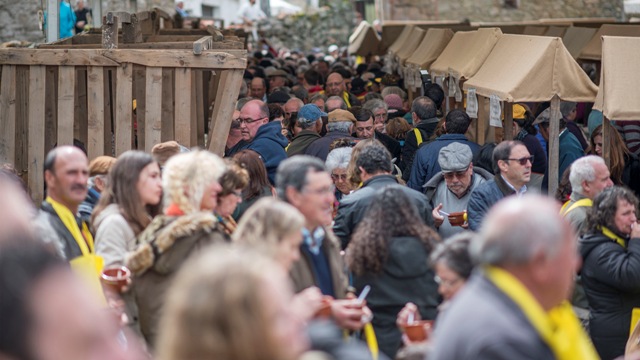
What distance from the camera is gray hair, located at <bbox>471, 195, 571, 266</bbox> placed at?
10.1ft

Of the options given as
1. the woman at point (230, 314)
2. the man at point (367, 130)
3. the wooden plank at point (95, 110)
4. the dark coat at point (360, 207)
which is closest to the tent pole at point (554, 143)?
the man at point (367, 130)

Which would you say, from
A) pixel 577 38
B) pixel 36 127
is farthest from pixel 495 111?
pixel 577 38

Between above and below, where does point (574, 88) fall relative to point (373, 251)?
above

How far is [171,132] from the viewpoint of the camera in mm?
8047

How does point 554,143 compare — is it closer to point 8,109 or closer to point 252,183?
point 252,183

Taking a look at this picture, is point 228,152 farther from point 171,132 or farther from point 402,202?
point 402,202

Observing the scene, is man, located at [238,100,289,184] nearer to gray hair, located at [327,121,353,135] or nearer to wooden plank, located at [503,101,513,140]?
gray hair, located at [327,121,353,135]

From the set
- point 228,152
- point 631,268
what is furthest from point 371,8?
point 631,268

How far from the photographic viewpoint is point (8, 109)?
7.97 metres

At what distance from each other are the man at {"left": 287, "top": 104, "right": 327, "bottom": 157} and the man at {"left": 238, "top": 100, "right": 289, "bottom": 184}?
51cm

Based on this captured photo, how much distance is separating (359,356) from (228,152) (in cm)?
674

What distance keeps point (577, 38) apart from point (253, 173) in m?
9.54

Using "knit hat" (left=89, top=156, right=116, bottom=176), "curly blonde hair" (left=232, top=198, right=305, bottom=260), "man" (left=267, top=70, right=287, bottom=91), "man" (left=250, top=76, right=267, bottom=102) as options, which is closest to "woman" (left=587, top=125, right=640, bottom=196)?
"knit hat" (left=89, top=156, right=116, bottom=176)

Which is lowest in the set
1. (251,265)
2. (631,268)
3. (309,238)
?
(631,268)
